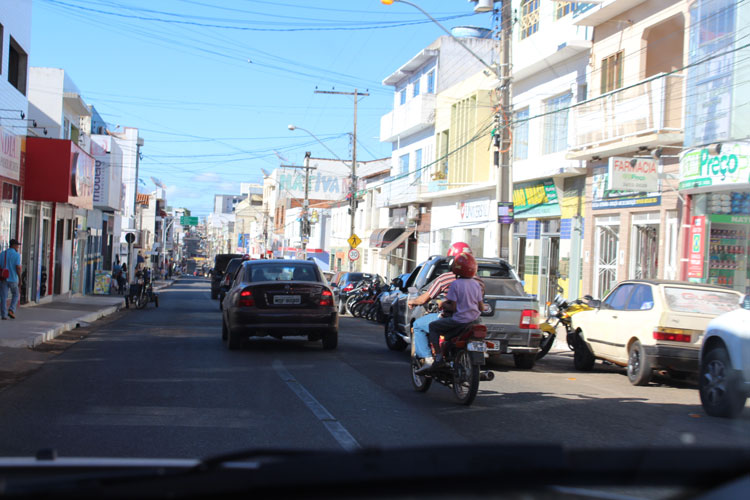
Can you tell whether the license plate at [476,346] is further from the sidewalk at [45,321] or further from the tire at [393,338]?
the sidewalk at [45,321]

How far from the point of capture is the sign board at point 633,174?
61.1 feet

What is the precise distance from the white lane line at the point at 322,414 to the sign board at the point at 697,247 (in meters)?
10.6

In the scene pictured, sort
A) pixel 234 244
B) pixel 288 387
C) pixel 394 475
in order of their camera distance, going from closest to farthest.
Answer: pixel 394 475 < pixel 288 387 < pixel 234 244

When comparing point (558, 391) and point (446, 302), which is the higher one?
point (446, 302)

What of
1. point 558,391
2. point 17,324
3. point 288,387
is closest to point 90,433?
point 288,387

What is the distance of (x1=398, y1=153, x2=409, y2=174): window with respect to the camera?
1649 inches

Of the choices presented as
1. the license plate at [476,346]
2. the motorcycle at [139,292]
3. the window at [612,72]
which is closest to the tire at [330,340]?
the license plate at [476,346]

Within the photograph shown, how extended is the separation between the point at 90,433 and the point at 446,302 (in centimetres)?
409

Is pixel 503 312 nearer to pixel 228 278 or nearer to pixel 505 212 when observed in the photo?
pixel 505 212

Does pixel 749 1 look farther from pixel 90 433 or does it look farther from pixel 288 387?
pixel 90 433

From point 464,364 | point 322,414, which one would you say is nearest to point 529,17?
point 464,364

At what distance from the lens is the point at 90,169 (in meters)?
28.7

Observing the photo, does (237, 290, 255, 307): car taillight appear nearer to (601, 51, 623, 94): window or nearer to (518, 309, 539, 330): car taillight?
(518, 309, 539, 330): car taillight

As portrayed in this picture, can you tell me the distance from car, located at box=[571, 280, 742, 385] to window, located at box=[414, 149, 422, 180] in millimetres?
26186
